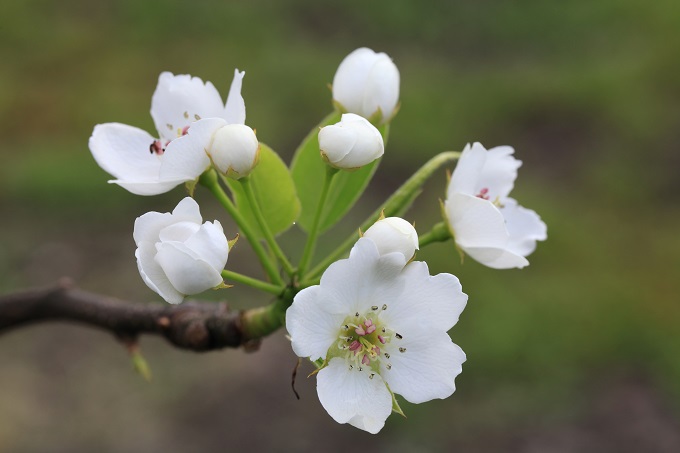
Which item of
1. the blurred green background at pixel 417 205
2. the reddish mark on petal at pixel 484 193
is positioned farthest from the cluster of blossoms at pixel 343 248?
the blurred green background at pixel 417 205

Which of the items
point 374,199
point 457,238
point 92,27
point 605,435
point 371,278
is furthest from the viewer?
point 92,27

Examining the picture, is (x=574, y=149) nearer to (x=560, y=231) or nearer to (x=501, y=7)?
(x=560, y=231)

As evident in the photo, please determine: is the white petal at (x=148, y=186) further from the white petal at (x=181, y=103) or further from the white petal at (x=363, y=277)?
the white petal at (x=363, y=277)

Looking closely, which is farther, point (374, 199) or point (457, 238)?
point (374, 199)

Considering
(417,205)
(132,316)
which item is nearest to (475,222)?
(132,316)

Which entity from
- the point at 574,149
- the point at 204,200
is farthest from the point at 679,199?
the point at 204,200

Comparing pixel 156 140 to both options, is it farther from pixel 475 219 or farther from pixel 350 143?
pixel 475 219

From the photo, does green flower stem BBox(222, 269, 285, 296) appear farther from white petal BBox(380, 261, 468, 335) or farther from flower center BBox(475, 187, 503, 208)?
flower center BBox(475, 187, 503, 208)
